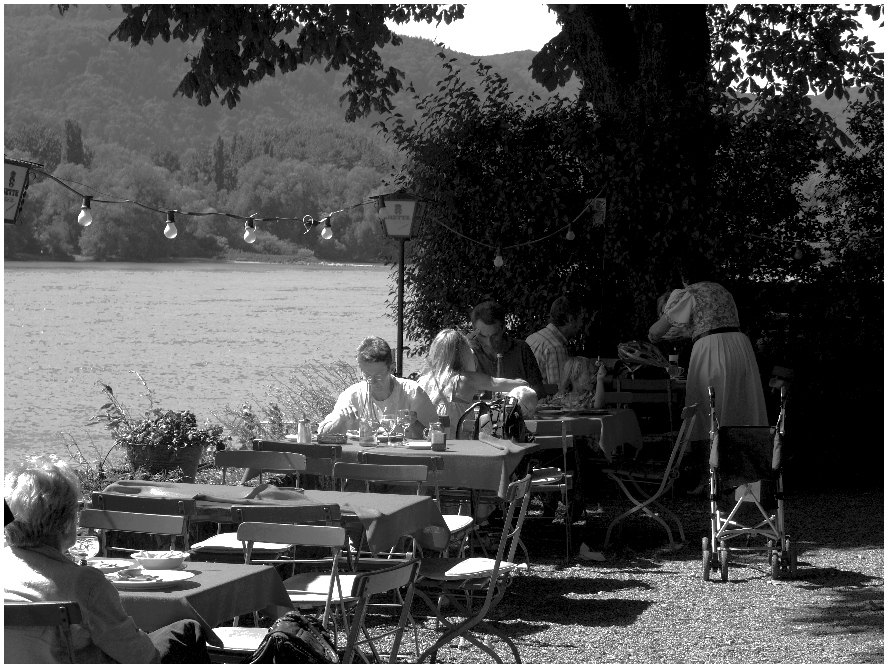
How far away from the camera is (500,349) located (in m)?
7.36

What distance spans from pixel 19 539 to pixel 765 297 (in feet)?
25.3

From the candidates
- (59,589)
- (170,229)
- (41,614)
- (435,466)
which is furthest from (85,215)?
(41,614)

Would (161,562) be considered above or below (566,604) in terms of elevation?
above

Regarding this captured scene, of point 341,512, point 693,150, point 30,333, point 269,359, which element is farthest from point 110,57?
point 341,512

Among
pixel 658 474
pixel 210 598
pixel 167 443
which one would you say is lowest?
pixel 167 443

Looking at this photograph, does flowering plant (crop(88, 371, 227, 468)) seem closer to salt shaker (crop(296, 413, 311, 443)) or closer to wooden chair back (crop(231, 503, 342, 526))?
salt shaker (crop(296, 413, 311, 443))

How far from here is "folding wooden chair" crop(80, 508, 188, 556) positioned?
3.55m

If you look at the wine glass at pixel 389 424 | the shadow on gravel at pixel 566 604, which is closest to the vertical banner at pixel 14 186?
the wine glass at pixel 389 424

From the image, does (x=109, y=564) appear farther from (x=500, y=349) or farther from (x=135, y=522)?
(x=500, y=349)

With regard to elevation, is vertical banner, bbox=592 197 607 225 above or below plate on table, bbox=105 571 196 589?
above

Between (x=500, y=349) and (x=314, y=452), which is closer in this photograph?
(x=314, y=452)

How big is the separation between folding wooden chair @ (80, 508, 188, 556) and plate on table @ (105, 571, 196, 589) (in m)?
0.34

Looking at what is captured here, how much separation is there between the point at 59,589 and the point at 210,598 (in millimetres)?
461

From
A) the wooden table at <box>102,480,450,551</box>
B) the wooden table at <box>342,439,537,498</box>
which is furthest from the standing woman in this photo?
the wooden table at <box>102,480,450,551</box>
